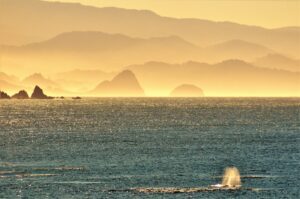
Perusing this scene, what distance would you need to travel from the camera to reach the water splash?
345 ft

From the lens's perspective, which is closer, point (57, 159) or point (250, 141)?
point (57, 159)

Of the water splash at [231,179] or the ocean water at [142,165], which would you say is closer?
the ocean water at [142,165]

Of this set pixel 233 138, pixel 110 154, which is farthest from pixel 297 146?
pixel 110 154

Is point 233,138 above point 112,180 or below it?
above

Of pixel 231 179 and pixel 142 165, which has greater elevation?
pixel 142 165

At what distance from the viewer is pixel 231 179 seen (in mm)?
107375

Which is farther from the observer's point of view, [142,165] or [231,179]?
[142,165]

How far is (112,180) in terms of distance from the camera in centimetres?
10956

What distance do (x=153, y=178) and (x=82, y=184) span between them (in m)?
11.2

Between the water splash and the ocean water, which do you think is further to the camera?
the water splash

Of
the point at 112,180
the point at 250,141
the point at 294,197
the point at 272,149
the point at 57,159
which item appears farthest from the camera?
the point at 250,141

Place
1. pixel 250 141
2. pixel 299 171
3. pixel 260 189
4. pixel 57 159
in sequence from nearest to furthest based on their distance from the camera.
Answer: pixel 260 189 → pixel 299 171 → pixel 57 159 → pixel 250 141

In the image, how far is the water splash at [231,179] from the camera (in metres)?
105

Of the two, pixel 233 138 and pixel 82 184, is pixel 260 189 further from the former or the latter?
pixel 233 138
